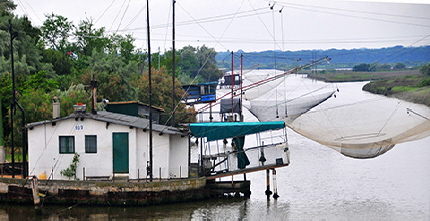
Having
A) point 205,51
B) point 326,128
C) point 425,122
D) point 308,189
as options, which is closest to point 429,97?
point 425,122

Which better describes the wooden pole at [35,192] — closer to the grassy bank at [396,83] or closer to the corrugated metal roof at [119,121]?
the corrugated metal roof at [119,121]

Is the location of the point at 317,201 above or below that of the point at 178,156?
below

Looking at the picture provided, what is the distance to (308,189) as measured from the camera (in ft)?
116

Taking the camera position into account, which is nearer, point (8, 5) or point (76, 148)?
point (76, 148)

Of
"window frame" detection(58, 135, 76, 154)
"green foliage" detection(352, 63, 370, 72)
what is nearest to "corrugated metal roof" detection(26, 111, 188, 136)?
"window frame" detection(58, 135, 76, 154)

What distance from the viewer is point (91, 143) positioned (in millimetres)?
30781

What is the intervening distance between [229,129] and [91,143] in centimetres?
689

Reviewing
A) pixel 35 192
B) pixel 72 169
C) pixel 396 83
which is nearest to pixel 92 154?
pixel 72 169

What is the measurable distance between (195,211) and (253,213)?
276cm

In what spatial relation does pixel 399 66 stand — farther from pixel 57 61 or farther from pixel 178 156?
pixel 178 156

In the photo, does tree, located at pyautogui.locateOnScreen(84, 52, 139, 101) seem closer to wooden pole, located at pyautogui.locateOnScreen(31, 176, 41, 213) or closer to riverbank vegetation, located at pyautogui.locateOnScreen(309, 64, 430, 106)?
riverbank vegetation, located at pyautogui.locateOnScreen(309, 64, 430, 106)

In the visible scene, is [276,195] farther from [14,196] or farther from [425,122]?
[14,196]

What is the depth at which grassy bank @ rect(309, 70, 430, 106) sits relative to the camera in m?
28.6

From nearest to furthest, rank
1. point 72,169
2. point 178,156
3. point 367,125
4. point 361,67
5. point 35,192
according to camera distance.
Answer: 1. point 35,192
2. point 367,125
3. point 72,169
4. point 178,156
5. point 361,67
